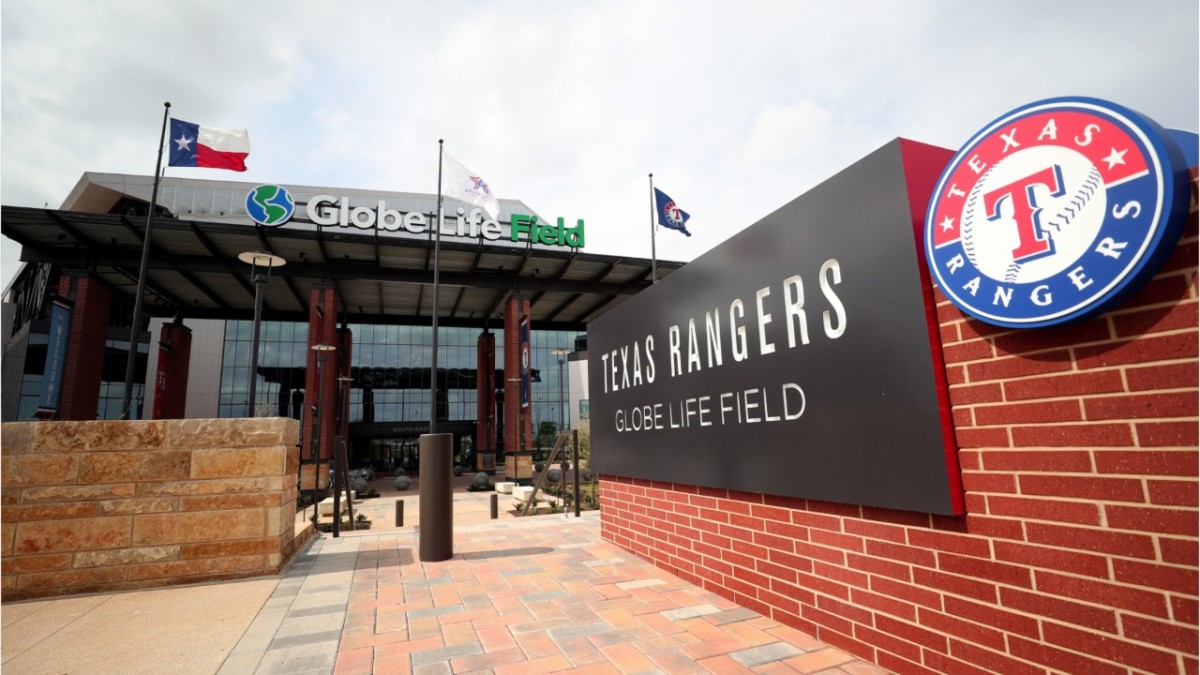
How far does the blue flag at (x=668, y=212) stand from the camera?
16609 mm

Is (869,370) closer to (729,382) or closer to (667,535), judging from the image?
(729,382)

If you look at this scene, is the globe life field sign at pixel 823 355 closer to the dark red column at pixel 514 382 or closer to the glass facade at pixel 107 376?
the dark red column at pixel 514 382

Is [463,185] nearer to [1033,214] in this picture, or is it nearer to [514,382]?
[1033,214]

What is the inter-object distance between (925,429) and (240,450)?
21.2ft

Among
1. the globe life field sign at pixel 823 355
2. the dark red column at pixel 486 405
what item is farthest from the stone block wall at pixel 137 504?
the dark red column at pixel 486 405

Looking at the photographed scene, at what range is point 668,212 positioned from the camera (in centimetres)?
1678

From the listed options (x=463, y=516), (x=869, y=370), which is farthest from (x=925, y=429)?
(x=463, y=516)

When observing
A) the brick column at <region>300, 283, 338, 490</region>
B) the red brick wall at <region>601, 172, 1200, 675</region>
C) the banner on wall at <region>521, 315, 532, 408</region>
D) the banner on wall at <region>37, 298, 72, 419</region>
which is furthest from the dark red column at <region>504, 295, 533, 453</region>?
the red brick wall at <region>601, 172, 1200, 675</region>

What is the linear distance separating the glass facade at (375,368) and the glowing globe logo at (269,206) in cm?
1694

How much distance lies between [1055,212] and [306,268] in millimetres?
23810

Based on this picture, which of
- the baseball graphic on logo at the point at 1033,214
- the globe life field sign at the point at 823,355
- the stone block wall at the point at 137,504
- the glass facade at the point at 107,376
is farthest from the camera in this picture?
the glass facade at the point at 107,376

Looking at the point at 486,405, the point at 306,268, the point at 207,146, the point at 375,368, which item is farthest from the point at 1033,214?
the point at 375,368

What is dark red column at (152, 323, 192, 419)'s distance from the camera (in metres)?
25.5

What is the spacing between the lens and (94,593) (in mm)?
5172
